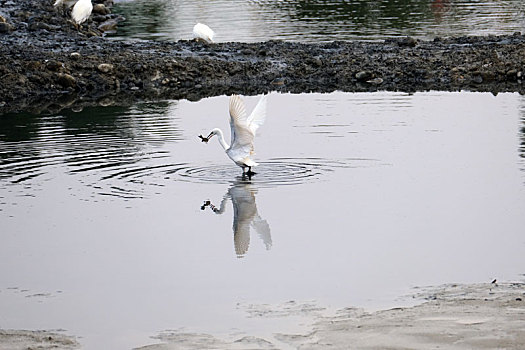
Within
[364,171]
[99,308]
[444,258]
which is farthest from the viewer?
[364,171]

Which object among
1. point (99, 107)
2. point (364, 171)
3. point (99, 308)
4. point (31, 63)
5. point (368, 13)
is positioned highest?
point (368, 13)

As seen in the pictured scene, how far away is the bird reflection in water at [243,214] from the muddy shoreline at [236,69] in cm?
761

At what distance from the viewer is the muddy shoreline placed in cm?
2019

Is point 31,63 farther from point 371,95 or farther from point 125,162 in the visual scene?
point 125,162

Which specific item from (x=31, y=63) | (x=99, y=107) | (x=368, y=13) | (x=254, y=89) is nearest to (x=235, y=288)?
(x=99, y=107)

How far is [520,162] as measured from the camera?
12852 millimetres

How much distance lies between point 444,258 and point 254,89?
1202 cm

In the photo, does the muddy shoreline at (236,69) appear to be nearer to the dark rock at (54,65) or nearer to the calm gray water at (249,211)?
the dark rock at (54,65)

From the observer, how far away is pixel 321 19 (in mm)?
33625

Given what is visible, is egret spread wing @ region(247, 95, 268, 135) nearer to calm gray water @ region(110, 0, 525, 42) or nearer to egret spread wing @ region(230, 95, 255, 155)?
egret spread wing @ region(230, 95, 255, 155)

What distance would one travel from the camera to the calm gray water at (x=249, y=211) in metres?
7.87

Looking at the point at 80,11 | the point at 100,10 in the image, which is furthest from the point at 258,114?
the point at 100,10

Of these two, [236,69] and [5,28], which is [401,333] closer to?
[236,69]

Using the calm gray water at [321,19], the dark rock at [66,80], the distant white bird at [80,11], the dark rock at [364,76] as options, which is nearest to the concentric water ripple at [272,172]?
the dark rock at [364,76]
